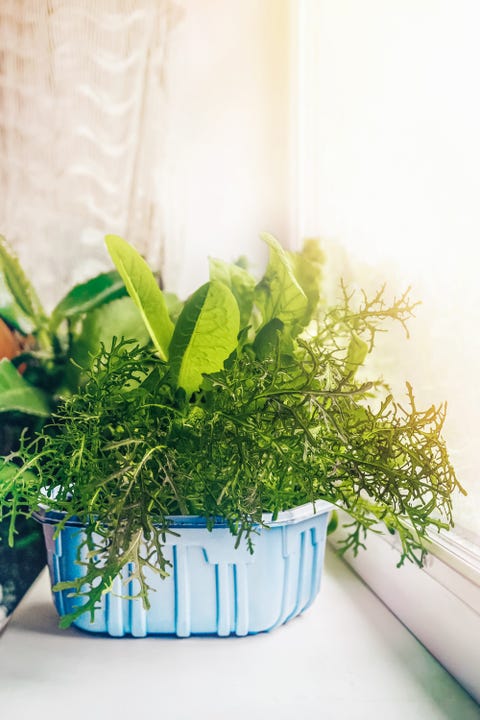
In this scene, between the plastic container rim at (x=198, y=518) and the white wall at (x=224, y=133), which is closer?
the plastic container rim at (x=198, y=518)

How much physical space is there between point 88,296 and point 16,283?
0.24 feet

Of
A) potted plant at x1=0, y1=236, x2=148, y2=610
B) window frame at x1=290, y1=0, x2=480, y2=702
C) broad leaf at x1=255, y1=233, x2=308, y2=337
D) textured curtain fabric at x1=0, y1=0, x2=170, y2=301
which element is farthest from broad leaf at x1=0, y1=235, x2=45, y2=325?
window frame at x1=290, y1=0, x2=480, y2=702

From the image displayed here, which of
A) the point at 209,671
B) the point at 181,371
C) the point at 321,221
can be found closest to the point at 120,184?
the point at 321,221

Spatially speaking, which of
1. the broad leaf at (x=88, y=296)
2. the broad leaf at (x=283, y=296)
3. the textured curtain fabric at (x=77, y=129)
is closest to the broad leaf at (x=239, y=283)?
the broad leaf at (x=283, y=296)

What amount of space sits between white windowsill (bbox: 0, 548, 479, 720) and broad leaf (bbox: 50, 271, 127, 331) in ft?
0.90

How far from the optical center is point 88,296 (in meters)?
0.59

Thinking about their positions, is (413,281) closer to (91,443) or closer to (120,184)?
(91,443)

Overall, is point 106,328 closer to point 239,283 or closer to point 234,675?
point 239,283

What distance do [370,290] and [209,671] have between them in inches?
15.6

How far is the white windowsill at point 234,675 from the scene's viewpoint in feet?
1.20

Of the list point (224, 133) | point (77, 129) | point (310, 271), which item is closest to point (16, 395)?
point (310, 271)

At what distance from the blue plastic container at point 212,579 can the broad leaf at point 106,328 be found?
15 cm

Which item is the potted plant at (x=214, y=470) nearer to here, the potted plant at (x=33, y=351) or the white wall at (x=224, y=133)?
the potted plant at (x=33, y=351)

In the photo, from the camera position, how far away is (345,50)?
2.45 ft
